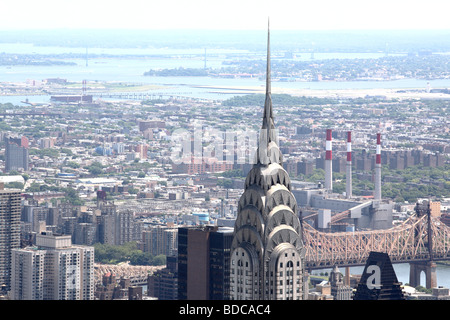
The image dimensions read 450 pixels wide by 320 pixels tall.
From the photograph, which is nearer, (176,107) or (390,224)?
(390,224)

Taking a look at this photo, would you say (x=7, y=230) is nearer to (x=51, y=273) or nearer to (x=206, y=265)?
(x=51, y=273)

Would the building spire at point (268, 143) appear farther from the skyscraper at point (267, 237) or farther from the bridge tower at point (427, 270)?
the bridge tower at point (427, 270)

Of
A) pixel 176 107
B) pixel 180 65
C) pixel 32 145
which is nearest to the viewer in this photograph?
pixel 32 145

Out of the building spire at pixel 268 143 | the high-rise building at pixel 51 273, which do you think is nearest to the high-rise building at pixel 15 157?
the high-rise building at pixel 51 273

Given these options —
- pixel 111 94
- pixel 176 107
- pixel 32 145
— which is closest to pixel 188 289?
pixel 32 145
